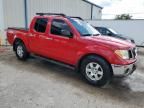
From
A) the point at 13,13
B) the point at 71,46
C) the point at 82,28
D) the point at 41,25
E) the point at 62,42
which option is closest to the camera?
the point at 71,46

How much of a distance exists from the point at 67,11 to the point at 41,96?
1457 centimetres

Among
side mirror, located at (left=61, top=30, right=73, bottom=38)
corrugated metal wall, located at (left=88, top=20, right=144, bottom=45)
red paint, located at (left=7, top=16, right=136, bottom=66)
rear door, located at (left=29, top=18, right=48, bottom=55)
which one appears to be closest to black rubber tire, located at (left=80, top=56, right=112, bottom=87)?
red paint, located at (left=7, top=16, right=136, bottom=66)

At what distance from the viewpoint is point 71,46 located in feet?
19.2

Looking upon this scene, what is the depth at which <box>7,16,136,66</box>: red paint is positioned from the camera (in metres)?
5.19

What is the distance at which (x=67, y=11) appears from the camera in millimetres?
18375

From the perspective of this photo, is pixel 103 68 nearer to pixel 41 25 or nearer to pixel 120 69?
pixel 120 69

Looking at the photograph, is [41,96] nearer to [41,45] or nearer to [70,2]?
[41,45]

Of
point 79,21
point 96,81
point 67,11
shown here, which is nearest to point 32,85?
point 96,81

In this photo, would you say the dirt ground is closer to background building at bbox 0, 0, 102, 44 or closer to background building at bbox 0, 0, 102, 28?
background building at bbox 0, 0, 102, 44

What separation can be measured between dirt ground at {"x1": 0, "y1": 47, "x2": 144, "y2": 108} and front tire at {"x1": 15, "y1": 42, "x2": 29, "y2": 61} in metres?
0.84

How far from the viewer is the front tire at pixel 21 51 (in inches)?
300

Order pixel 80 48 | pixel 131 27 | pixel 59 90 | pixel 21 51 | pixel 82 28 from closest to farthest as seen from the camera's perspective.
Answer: pixel 59 90 < pixel 80 48 < pixel 82 28 < pixel 21 51 < pixel 131 27

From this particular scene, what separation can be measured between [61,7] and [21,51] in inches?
405

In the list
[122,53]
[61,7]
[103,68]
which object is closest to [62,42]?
[103,68]
